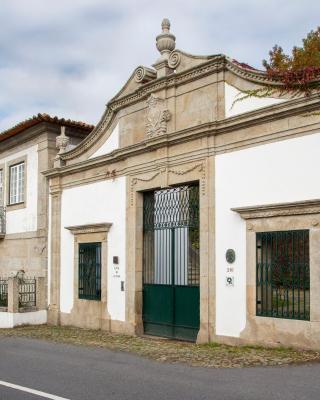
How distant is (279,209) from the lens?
10.7 m

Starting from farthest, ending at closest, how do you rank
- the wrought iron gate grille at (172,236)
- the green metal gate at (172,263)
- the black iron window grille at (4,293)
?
the black iron window grille at (4,293) → the wrought iron gate grille at (172,236) → the green metal gate at (172,263)

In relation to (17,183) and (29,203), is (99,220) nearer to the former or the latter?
(29,203)

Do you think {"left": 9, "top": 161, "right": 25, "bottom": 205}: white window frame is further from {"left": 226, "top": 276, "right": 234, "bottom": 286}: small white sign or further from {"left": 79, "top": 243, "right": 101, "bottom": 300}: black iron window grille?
{"left": 226, "top": 276, "right": 234, "bottom": 286}: small white sign

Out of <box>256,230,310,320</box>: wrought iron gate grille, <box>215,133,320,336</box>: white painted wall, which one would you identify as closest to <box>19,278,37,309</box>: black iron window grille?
<box>215,133,320,336</box>: white painted wall

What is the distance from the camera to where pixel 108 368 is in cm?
913

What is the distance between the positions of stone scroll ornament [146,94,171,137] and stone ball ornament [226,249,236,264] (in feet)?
11.0

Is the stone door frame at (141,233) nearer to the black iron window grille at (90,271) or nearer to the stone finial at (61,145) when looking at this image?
the black iron window grille at (90,271)

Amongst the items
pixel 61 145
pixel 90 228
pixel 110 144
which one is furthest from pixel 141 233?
pixel 61 145

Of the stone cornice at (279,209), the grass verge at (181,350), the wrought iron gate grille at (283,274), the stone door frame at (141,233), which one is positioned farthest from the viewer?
the stone door frame at (141,233)

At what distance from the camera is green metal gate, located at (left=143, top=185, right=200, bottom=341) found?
12930mm

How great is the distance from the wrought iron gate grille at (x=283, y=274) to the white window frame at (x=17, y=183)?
10.3 metres

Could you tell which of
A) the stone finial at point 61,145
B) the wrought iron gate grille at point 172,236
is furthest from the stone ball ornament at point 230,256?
the stone finial at point 61,145

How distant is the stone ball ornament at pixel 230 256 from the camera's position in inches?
458

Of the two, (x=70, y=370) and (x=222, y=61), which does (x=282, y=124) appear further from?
(x=70, y=370)
